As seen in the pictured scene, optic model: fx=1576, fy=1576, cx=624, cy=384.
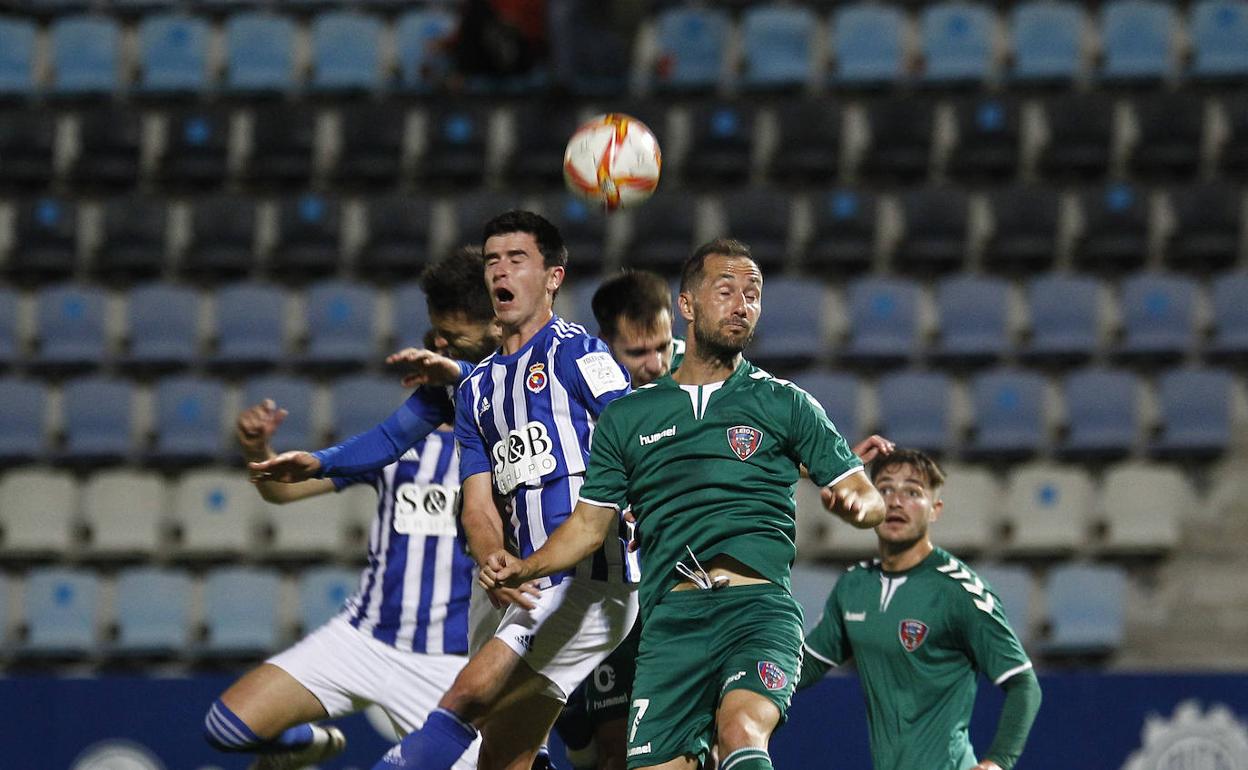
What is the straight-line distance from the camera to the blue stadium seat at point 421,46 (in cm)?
1393

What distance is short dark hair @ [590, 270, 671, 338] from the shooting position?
6.23 m

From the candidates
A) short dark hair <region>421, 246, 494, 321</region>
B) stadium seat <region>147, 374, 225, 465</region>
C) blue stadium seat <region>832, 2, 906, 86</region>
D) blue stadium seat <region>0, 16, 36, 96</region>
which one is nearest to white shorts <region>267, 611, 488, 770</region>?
short dark hair <region>421, 246, 494, 321</region>

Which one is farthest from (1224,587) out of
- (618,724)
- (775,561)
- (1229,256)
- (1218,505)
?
(775,561)

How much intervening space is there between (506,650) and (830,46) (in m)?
9.91

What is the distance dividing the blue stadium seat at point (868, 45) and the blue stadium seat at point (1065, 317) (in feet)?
8.21

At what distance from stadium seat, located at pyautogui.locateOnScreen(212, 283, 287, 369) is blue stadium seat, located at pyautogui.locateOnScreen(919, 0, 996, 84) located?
582 cm

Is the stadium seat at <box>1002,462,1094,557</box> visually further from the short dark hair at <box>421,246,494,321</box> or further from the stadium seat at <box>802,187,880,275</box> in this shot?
the short dark hair at <box>421,246,494,321</box>

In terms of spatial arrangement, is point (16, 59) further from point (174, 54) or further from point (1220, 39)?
point (1220, 39)

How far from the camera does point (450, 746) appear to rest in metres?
5.12

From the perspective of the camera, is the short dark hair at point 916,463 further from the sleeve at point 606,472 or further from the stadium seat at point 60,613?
the stadium seat at point 60,613

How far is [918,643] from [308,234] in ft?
28.1

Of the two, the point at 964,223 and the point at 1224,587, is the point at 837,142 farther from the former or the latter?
the point at 1224,587

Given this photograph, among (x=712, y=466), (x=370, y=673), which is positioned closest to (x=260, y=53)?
(x=370, y=673)

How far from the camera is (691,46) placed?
1394cm
